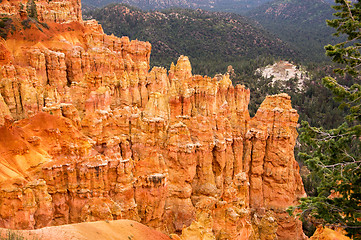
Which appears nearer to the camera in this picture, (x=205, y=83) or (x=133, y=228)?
(x=133, y=228)

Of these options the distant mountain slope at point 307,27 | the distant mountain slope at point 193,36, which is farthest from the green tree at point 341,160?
the distant mountain slope at point 307,27

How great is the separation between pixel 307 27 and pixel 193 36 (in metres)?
90.7

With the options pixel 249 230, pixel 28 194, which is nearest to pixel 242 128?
pixel 249 230

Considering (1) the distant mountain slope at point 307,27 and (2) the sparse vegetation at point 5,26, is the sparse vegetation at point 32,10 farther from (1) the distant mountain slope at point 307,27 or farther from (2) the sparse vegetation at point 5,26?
(1) the distant mountain slope at point 307,27

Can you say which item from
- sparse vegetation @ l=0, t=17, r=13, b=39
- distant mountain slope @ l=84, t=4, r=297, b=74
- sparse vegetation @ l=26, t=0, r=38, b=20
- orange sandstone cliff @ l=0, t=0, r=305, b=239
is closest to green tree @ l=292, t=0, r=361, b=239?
orange sandstone cliff @ l=0, t=0, r=305, b=239

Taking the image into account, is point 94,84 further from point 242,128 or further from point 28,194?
point 28,194

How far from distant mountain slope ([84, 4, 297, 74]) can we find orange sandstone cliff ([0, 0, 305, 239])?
182 feet

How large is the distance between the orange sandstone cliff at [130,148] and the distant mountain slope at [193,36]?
182 feet

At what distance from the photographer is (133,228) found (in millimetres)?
14383

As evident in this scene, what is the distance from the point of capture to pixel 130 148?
66.3 ft

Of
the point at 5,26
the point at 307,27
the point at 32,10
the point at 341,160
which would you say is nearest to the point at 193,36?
the point at 32,10

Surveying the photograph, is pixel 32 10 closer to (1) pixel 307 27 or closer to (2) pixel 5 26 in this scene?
(2) pixel 5 26

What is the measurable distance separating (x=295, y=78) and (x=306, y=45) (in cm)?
6705

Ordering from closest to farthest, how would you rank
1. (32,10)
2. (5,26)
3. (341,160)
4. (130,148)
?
1. (341,160)
2. (130,148)
3. (5,26)
4. (32,10)
